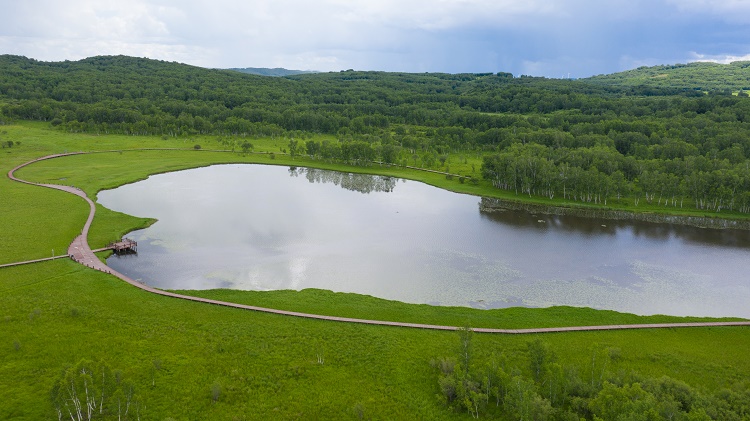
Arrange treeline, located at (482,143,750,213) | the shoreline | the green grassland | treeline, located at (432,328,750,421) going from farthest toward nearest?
treeline, located at (482,143,750,213) < the shoreline < the green grassland < treeline, located at (432,328,750,421)

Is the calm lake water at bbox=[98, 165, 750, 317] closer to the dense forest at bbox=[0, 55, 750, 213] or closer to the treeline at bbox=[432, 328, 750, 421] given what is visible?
the dense forest at bbox=[0, 55, 750, 213]

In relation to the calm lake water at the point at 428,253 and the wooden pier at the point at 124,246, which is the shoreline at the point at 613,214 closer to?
the calm lake water at the point at 428,253

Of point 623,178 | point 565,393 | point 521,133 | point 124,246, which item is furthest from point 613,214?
point 124,246

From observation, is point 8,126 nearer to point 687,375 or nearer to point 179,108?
point 179,108

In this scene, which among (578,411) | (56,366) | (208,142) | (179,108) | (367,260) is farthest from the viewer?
(179,108)

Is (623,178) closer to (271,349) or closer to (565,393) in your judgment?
(565,393)

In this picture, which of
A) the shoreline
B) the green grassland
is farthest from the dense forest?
the green grassland

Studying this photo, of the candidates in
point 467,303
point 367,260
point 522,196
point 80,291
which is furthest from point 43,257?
point 522,196

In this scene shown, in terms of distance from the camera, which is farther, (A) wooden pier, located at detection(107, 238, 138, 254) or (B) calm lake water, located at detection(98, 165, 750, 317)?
(A) wooden pier, located at detection(107, 238, 138, 254)
